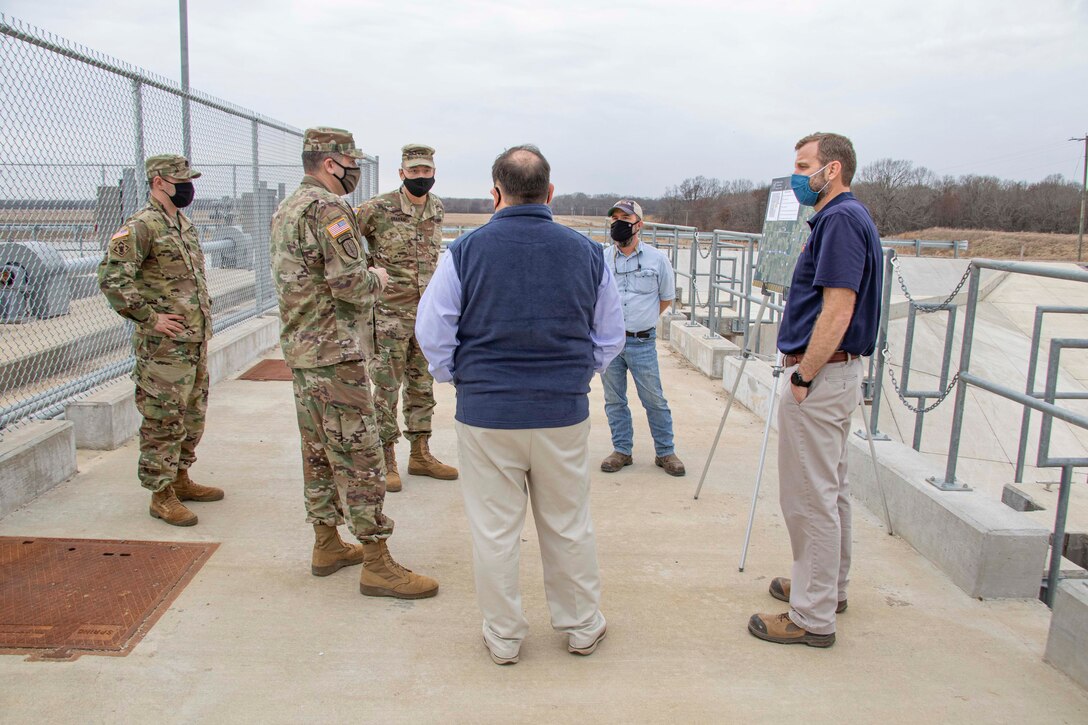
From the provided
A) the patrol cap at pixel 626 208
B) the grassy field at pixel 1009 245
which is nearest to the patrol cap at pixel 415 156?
the patrol cap at pixel 626 208

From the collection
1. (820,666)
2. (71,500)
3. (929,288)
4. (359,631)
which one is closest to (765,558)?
(820,666)

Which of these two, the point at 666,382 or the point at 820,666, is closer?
the point at 820,666

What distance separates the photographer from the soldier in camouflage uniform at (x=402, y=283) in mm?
4652

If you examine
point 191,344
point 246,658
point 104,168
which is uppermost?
point 104,168

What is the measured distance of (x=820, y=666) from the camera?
9.53ft

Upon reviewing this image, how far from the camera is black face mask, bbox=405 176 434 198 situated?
470 cm

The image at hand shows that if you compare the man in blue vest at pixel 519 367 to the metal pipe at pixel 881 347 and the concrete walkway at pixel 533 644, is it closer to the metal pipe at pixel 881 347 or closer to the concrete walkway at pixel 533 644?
the concrete walkway at pixel 533 644

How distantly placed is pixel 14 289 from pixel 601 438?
163 inches

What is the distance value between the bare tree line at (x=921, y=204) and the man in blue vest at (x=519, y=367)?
23060 millimetres

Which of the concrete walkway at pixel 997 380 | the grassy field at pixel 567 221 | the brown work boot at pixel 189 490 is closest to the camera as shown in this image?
the brown work boot at pixel 189 490

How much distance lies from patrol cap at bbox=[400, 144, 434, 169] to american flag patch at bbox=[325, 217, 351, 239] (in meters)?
1.56

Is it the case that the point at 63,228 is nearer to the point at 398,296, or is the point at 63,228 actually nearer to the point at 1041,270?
the point at 398,296

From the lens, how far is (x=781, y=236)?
5375 mm

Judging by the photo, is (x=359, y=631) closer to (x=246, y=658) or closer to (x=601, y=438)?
(x=246, y=658)
